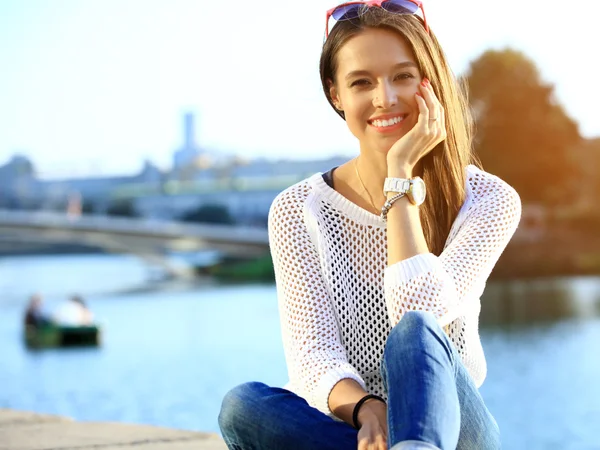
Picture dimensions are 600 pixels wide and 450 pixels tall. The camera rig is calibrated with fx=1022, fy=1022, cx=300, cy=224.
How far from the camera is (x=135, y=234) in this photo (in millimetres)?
24219

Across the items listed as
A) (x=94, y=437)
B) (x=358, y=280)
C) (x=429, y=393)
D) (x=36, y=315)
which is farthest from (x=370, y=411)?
(x=36, y=315)

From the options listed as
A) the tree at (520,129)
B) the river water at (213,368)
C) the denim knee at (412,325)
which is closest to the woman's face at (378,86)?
the denim knee at (412,325)

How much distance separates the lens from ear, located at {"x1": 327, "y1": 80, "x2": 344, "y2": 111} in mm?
1620

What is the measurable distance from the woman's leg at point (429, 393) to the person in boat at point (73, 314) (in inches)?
586

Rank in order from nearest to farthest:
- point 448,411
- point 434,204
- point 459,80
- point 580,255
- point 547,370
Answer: point 448,411 → point 434,204 → point 459,80 → point 547,370 → point 580,255

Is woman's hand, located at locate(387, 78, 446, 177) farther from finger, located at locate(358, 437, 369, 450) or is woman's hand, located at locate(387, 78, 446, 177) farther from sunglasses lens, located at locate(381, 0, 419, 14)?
finger, located at locate(358, 437, 369, 450)

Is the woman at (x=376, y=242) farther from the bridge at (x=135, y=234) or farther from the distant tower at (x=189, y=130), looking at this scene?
the distant tower at (x=189, y=130)

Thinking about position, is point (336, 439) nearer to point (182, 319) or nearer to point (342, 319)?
point (342, 319)

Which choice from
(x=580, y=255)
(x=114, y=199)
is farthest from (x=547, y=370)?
(x=114, y=199)

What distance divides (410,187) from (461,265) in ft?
0.44

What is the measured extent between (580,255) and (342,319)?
71.3 ft

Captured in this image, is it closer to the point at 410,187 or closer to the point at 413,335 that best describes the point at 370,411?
the point at 413,335

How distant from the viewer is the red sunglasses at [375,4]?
151 centimetres

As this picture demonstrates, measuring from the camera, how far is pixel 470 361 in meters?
1.46
